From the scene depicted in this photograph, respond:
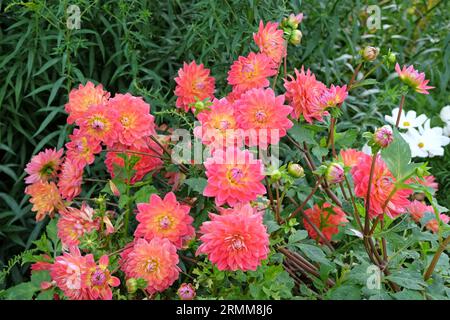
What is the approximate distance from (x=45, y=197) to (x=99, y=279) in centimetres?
31

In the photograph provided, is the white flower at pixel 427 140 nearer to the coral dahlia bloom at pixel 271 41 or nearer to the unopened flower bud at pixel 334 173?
the coral dahlia bloom at pixel 271 41

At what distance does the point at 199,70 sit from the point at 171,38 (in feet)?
1.82

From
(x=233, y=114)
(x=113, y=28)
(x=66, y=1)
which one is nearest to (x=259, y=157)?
(x=233, y=114)

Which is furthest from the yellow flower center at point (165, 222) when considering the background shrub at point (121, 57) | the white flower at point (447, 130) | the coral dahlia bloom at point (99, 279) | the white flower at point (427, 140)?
the white flower at point (447, 130)

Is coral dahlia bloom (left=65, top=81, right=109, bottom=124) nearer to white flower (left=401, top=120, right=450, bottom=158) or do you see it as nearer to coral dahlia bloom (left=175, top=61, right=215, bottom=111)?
coral dahlia bloom (left=175, top=61, right=215, bottom=111)

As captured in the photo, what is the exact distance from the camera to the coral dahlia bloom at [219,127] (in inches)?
47.5

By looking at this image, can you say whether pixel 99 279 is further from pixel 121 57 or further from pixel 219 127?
pixel 121 57

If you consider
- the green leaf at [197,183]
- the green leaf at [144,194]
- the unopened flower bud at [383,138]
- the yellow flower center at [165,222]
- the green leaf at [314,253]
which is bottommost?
the green leaf at [314,253]

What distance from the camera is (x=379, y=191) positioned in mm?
1133

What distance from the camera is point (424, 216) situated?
4.21ft

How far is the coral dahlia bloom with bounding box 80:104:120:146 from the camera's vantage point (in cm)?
124

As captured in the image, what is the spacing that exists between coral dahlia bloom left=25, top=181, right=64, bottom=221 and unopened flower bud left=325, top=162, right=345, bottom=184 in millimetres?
606

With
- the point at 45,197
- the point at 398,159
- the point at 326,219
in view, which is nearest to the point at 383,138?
the point at 398,159

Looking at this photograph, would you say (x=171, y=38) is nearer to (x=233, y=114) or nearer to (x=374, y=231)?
(x=233, y=114)
